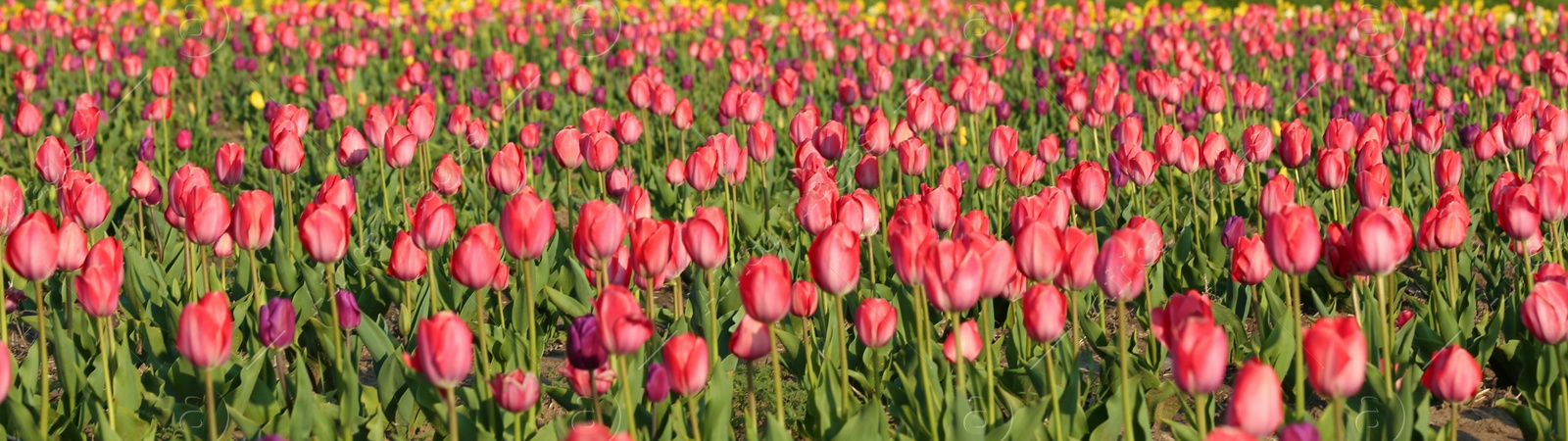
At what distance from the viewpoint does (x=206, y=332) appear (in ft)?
8.08

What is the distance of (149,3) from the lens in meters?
12.1

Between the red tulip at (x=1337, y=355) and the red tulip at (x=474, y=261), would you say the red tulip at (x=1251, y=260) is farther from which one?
the red tulip at (x=474, y=261)

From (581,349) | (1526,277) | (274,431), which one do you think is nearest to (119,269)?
(274,431)

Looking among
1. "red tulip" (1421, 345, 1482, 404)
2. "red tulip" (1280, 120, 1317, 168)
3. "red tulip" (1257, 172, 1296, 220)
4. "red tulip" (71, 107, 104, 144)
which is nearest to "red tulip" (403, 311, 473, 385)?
"red tulip" (1421, 345, 1482, 404)

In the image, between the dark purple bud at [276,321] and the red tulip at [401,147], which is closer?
the dark purple bud at [276,321]

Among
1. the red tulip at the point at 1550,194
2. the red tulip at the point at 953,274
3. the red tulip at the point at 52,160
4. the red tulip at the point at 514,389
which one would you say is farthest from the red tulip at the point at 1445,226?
the red tulip at the point at 52,160

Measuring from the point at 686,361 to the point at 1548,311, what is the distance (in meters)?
1.56

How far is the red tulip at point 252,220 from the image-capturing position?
3344 mm

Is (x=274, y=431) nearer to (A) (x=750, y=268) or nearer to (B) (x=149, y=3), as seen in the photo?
(A) (x=750, y=268)

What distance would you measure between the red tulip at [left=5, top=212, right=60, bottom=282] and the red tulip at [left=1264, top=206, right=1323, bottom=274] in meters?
2.38

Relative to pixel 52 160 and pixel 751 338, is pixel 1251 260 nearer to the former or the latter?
pixel 751 338

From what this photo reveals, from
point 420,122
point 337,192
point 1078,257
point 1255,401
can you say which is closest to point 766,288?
point 1078,257

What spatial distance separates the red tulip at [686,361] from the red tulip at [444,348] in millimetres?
329

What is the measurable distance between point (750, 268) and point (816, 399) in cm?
63
